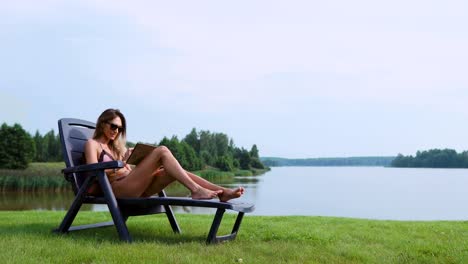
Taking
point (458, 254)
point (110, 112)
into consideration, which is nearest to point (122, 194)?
point (110, 112)

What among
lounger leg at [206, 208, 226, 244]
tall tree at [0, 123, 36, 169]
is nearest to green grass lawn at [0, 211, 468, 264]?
lounger leg at [206, 208, 226, 244]

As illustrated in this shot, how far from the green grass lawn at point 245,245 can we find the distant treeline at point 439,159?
12080cm

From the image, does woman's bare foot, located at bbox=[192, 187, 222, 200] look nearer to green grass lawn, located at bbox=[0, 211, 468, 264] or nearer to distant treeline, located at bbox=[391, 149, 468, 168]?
green grass lawn, located at bbox=[0, 211, 468, 264]

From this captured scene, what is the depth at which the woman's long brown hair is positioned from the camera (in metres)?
5.40

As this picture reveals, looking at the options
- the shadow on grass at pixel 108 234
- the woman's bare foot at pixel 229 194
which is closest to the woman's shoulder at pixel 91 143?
the shadow on grass at pixel 108 234

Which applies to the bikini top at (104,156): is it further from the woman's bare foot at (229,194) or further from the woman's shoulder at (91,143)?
the woman's bare foot at (229,194)

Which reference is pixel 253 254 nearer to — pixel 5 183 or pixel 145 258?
pixel 145 258

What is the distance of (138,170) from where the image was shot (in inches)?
195

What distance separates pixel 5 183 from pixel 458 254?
101 ft

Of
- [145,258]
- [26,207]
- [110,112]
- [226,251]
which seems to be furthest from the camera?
[26,207]

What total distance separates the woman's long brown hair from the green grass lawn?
957 mm

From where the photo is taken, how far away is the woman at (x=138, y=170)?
4836 millimetres

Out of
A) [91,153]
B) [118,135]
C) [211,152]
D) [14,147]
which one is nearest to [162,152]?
[91,153]

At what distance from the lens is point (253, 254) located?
14.7 feet
